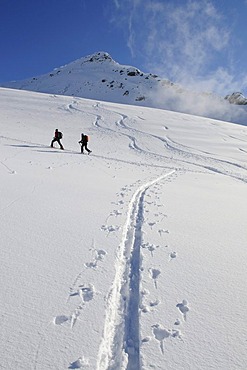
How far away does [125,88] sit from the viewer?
103125 millimetres

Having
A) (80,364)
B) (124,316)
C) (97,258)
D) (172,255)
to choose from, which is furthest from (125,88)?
(80,364)

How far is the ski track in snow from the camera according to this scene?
94.6 inches

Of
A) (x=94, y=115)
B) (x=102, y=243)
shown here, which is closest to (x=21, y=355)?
(x=102, y=243)

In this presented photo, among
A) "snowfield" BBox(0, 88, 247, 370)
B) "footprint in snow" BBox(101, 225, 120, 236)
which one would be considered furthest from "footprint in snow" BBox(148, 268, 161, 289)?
"footprint in snow" BBox(101, 225, 120, 236)

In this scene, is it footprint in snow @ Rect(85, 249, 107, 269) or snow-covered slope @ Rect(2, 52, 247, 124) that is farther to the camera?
snow-covered slope @ Rect(2, 52, 247, 124)

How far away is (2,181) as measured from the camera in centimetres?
755

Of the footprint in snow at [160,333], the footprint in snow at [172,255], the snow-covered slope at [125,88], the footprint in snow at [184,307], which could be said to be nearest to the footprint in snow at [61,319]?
the footprint in snow at [160,333]

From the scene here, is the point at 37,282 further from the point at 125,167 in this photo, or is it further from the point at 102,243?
the point at 125,167

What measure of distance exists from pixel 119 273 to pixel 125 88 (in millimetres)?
106219

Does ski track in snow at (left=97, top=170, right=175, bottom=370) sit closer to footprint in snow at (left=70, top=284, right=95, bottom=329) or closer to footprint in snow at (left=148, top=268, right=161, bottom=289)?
footprint in snow at (left=148, top=268, right=161, bottom=289)

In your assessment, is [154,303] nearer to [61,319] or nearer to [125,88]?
[61,319]

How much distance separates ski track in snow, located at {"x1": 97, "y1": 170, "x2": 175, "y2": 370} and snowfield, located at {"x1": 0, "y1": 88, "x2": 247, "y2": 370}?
0.03ft

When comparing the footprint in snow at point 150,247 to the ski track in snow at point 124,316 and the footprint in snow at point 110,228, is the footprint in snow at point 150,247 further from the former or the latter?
the footprint in snow at point 110,228

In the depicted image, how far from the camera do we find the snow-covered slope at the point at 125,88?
84688 mm
